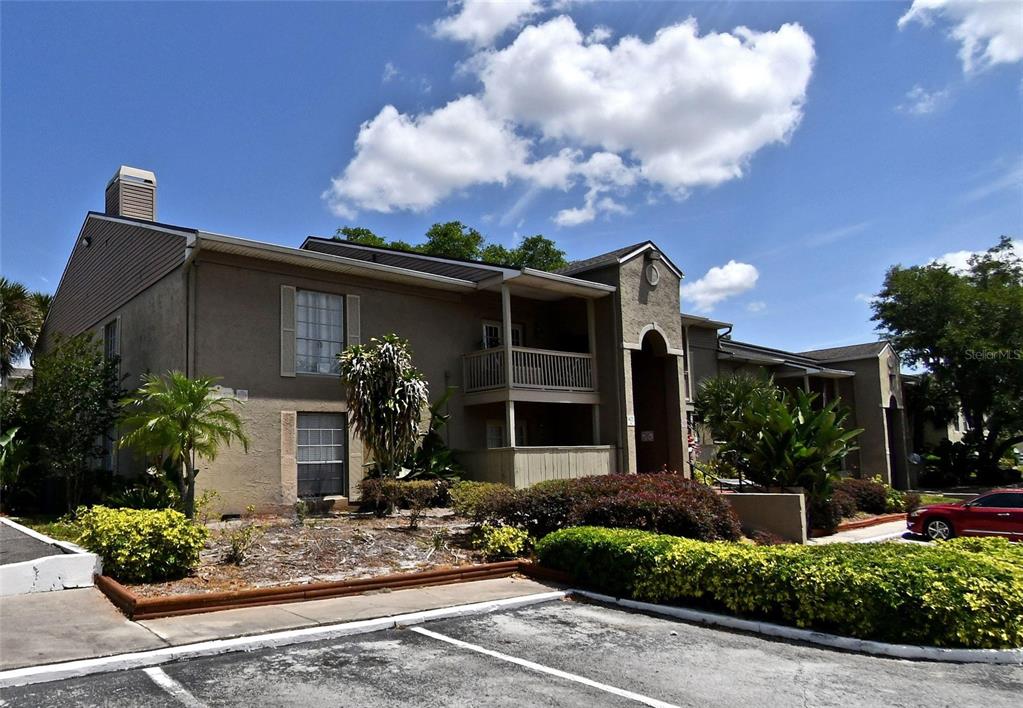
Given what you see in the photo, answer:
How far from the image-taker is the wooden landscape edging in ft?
27.2

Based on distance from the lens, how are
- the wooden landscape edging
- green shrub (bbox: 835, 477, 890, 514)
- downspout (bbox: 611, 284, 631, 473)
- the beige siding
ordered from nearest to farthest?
the wooden landscape edging → the beige siding → downspout (bbox: 611, 284, 631, 473) → green shrub (bbox: 835, 477, 890, 514)

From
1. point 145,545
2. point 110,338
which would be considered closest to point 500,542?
point 145,545

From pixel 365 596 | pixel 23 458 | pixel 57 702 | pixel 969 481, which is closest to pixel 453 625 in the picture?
pixel 365 596

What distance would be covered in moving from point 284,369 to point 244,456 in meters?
2.01

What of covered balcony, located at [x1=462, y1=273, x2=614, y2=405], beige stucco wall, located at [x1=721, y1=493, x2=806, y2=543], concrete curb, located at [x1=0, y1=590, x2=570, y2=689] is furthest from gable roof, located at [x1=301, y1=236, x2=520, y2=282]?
concrete curb, located at [x1=0, y1=590, x2=570, y2=689]

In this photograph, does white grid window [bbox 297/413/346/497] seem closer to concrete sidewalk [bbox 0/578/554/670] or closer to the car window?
concrete sidewalk [bbox 0/578/554/670]

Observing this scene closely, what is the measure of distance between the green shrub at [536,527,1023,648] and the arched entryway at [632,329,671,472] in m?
12.3

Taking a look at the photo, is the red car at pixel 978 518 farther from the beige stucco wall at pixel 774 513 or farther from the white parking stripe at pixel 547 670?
the white parking stripe at pixel 547 670

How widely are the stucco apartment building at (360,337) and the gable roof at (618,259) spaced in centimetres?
6

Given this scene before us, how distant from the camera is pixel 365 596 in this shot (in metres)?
9.74

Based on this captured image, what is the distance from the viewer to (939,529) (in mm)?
16328

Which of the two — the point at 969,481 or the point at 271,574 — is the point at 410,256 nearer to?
the point at 271,574

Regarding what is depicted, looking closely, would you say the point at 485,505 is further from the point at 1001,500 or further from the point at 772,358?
the point at 772,358

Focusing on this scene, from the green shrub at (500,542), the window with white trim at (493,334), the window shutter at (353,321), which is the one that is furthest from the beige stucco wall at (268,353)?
the green shrub at (500,542)
